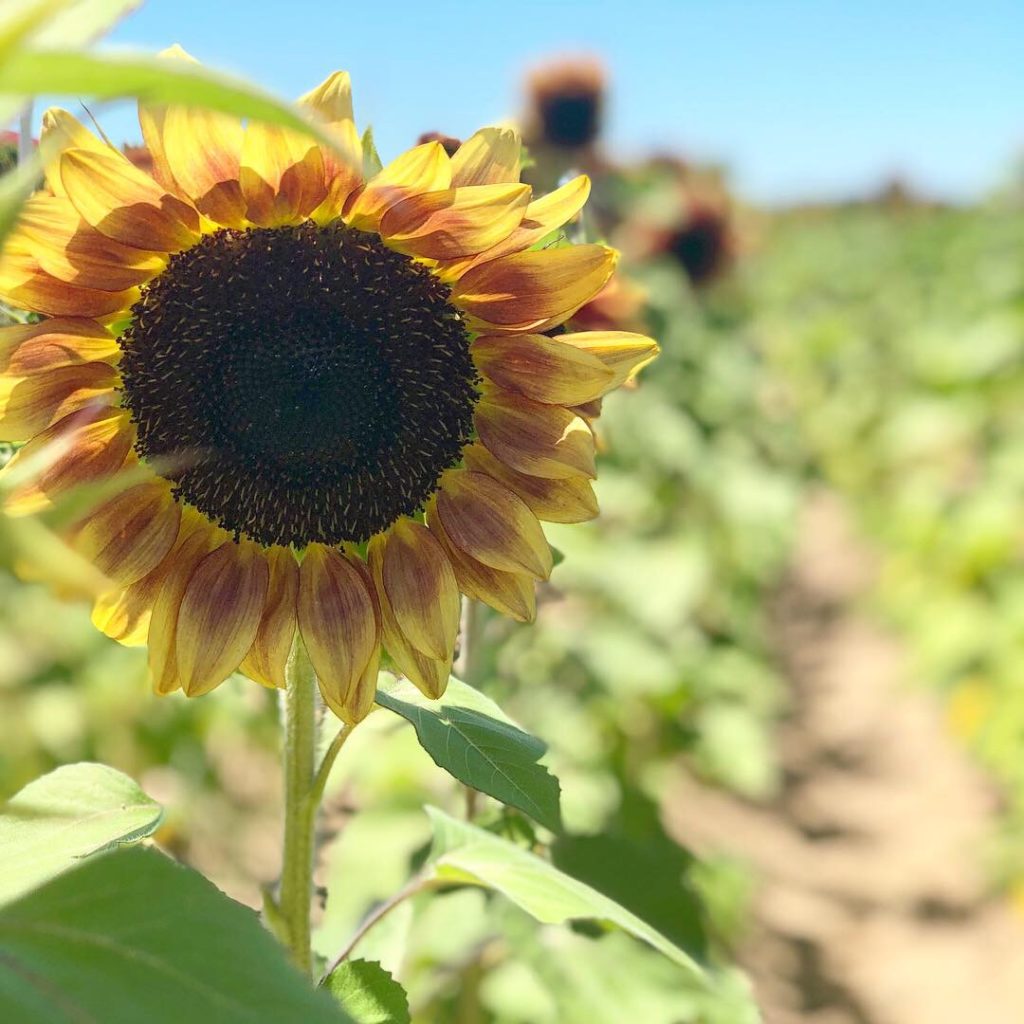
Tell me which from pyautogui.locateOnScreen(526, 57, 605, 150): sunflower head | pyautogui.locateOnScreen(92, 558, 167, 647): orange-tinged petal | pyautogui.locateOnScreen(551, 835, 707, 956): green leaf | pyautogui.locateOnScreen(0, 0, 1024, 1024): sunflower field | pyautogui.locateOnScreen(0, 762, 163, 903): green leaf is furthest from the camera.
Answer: pyautogui.locateOnScreen(526, 57, 605, 150): sunflower head

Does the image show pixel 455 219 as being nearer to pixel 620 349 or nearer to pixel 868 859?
pixel 620 349

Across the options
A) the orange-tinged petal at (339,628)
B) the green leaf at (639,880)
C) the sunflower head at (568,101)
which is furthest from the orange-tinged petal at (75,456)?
the sunflower head at (568,101)

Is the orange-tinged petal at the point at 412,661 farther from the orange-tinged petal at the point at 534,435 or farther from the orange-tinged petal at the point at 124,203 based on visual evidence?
the orange-tinged petal at the point at 124,203

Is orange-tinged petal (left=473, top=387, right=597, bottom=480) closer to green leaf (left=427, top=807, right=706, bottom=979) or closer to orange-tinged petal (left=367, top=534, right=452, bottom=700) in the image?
orange-tinged petal (left=367, top=534, right=452, bottom=700)

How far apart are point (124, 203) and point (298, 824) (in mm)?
350

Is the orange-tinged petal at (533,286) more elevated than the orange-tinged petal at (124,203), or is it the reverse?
the orange-tinged petal at (124,203)

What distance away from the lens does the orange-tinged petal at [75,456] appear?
0.61 metres

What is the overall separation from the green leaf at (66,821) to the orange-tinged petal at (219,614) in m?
0.08

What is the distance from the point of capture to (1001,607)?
12.6ft

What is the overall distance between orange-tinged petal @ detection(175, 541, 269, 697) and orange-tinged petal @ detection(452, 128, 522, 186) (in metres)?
0.22

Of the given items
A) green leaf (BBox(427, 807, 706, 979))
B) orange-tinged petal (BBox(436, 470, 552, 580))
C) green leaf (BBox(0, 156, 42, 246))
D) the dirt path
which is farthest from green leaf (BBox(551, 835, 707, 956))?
the dirt path

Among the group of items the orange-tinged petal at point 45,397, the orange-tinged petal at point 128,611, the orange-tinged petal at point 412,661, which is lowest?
the orange-tinged petal at point 412,661

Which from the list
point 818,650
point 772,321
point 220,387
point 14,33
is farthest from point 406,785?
point 772,321

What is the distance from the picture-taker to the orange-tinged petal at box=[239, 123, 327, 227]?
59 cm
